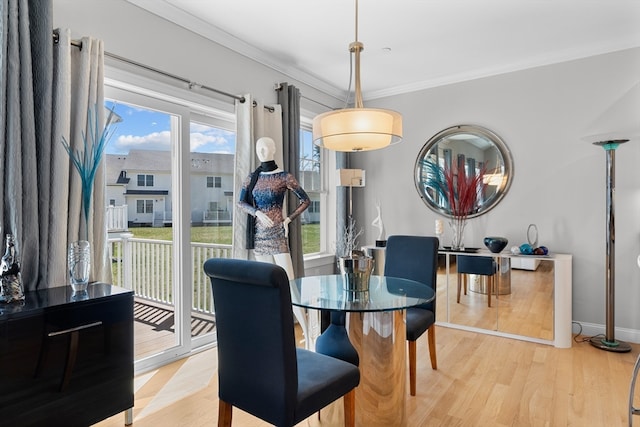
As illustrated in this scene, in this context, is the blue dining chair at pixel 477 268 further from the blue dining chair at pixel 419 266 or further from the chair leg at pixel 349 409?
the chair leg at pixel 349 409

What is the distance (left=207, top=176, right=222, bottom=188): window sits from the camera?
10.4 feet

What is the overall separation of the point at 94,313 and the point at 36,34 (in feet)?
4.73

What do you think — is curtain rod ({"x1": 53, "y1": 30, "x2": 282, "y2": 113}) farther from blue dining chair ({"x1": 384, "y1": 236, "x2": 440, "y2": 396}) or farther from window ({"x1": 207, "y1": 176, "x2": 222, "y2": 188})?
blue dining chair ({"x1": 384, "y1": 236, "x2": 440, "y2": 396})

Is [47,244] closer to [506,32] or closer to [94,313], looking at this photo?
[94,313]

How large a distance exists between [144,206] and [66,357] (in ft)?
4.20

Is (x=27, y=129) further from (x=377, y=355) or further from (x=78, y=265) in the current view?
(x=377, y=355)

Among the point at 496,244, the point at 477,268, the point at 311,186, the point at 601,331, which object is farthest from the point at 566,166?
the point at 311,186

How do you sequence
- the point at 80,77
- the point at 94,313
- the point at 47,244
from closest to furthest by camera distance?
1. the point at 94,313
2. the point at 47,244
3. the point at 80,77

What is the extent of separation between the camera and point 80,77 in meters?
2.10

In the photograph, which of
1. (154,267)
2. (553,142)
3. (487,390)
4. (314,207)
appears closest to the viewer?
(487,390)

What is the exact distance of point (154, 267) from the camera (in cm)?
312

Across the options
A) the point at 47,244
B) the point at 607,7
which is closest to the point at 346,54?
the point at 607,7

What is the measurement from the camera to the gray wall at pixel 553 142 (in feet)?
10.4

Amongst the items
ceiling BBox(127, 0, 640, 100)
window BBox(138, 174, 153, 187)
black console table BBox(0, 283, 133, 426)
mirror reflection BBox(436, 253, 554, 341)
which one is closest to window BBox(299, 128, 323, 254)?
ceiling BBox(127, 0, 640, 100)
